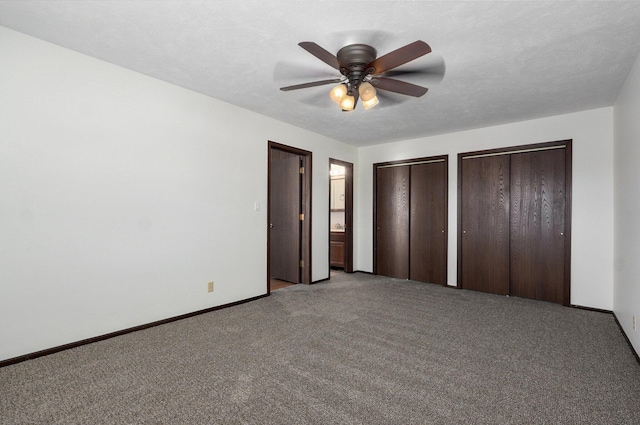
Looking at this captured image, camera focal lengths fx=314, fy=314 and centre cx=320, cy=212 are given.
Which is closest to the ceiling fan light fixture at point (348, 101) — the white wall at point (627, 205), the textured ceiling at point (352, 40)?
the textured ceiling at point (352, 40)

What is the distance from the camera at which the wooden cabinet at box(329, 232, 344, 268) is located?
20.6 ft

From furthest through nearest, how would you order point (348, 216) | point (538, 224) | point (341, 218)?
1. point (341, 218)
2. point (348, 216)
3. point (538, 224)

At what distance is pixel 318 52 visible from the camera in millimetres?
2111

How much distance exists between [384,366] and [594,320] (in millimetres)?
2800

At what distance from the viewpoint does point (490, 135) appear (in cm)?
471

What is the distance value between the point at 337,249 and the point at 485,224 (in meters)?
2.75

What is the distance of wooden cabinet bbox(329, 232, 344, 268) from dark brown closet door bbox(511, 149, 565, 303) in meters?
2.92

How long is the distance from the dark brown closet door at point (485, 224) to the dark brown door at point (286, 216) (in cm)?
265

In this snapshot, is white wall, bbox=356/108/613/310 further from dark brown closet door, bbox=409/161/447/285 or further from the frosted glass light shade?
the frosted glass light shade

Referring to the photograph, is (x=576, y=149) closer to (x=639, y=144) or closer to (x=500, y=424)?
(x=639, y=144)

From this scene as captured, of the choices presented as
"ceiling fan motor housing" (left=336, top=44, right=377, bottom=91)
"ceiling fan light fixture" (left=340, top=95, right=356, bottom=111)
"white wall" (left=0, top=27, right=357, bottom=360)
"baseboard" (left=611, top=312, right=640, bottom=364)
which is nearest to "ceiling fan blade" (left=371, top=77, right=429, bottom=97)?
"ceiling fan motor housing" (left=336, top=44, right=377, bottom=91)

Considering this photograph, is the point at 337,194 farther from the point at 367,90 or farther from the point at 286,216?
the point at 367,90

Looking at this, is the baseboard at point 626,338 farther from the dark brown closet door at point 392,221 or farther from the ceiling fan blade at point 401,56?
the ceiling fan blade at point 401,56

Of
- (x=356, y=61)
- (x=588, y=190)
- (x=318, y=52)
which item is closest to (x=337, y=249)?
(x=588, y=190)
